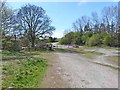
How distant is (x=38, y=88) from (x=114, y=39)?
62026mm

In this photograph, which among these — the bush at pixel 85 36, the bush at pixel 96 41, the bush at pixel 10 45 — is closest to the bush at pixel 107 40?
the bush at pixel 96 41

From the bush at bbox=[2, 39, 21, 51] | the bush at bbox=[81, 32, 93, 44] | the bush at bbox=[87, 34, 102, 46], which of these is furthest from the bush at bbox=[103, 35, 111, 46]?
the bush at bbox=[2, 39, 21, 51]

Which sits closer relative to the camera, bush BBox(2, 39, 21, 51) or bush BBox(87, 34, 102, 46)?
bush BBox(2, 39, 21, 51)

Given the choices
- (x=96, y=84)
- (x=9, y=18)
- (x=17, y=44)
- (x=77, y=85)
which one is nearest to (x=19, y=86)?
(x=77, y=85)

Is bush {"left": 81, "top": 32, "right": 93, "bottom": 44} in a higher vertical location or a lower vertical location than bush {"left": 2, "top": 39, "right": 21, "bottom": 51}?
higher

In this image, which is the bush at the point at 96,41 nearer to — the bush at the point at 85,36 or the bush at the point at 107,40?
the bush at the point at 107,40

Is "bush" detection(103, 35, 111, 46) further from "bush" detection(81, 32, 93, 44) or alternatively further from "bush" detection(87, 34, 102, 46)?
"bush" detection(81, 32, 93, 44)

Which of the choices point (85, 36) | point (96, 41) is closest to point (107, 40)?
point (96, 41)

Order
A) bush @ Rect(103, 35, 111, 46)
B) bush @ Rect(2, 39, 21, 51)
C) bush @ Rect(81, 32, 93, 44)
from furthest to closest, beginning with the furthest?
bush @ Rect(81, 32, 93, 44)
bush @ Rect(103, 35, 111, 46)
bush @ Rect(2, 39, 21, 51)

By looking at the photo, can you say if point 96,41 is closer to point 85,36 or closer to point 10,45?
point 85,36

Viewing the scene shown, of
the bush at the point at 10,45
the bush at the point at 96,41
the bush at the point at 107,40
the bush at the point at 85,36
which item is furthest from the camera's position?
the bush at the point at 85,36

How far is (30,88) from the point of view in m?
10.2

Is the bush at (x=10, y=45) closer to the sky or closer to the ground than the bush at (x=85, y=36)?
closer to the ground

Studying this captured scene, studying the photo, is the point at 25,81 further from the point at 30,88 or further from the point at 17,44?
the point at 17,44
